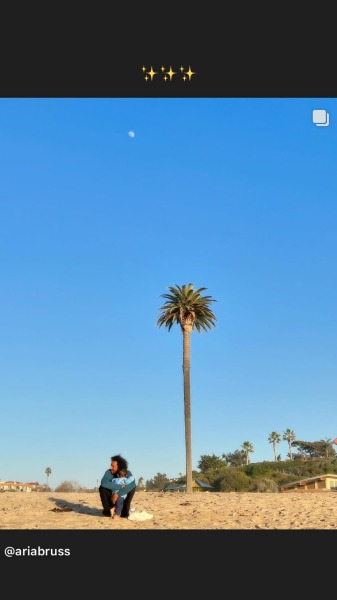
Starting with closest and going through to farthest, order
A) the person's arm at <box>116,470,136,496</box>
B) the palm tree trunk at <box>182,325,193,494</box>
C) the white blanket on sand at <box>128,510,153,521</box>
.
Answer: the person's arm at <box>116,470,136,496</box> < the white blanket on sand at <box>128,510,153,521</box> < the palm tree trunk at <box>182,325,193,494</box>

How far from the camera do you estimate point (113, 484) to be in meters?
15.9

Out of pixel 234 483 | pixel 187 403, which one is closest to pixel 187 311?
pixel 187 403

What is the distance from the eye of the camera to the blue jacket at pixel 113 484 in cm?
Result: 1588

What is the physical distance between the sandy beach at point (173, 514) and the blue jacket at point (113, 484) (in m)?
0.84

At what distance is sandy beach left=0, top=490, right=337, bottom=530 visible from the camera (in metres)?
16.7

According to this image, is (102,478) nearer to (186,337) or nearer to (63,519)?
(63,519)

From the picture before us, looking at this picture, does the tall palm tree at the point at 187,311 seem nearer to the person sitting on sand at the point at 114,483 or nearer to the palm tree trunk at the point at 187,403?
the palm tree trunk at the point at 187,403

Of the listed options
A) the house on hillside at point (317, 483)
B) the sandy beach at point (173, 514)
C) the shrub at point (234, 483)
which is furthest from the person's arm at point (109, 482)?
the house on hillside at point (317, 483)

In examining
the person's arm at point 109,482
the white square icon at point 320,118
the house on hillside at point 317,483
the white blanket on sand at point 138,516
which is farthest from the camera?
the house on hillside at point 317,483

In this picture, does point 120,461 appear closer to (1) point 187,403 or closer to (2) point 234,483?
(1) point 187,403

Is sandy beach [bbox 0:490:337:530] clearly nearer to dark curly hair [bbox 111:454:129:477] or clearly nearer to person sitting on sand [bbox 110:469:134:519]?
person sitting on sand [bbox 110:469:134:519]

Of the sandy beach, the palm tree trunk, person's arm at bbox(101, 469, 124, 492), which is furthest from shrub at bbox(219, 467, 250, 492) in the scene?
person's arm at bbox(101, 469, 124, 492)

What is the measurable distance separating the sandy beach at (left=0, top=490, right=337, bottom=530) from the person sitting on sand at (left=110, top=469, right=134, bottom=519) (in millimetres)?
224
